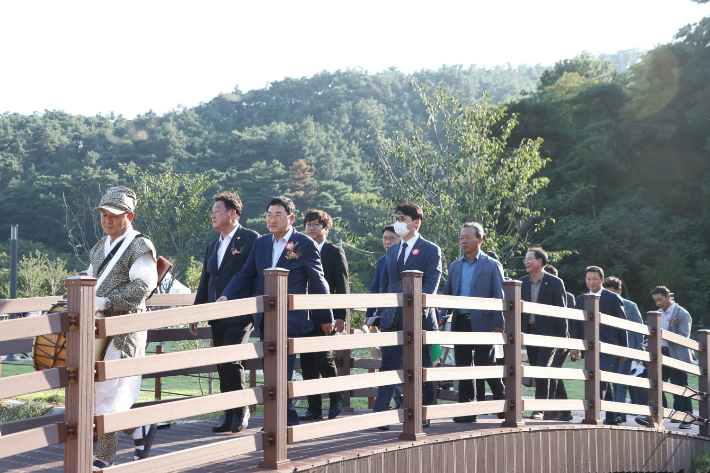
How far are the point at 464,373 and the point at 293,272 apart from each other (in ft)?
5.14

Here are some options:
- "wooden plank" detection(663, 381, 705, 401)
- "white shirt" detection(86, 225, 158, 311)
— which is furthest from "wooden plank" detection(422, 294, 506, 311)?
"wooden plank" detection(663, 381, 705, 401)

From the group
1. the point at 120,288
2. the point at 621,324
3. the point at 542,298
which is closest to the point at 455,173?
the point at 542,298

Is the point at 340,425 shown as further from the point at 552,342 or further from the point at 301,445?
the point at 552,342

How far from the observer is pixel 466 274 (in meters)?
6.95

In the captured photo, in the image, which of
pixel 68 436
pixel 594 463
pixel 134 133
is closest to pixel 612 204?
pixel 594 463

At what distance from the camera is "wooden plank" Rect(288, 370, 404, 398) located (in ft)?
14.5

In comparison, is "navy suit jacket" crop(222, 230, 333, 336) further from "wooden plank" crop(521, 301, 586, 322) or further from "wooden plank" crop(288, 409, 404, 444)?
"wooden plank" crop(521, 301, 586, 322)

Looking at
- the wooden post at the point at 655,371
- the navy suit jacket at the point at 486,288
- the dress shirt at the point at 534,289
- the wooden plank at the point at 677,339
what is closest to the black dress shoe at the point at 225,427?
the navy suit jacket at the point at 486,288

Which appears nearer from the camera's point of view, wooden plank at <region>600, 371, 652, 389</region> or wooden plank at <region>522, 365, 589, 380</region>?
wooden plank at <region>522, 365, 589, 380</region>

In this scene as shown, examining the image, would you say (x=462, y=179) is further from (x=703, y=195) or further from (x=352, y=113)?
(x=352, y=113)

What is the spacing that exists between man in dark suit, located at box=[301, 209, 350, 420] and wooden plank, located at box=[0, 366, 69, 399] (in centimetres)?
339

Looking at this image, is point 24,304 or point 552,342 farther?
point 552,342

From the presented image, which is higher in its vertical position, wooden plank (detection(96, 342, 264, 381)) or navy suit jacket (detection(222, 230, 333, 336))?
navy suit jacket (detection(222, 230, 333, 336))

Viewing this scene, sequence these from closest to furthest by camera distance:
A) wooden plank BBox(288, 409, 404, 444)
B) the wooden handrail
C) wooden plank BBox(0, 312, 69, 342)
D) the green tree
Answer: wooden plank BBox(0, 312, 69, 342) < wooden plank BBox(288, 409, 404, 444) < the wooden handrail < the green tree
